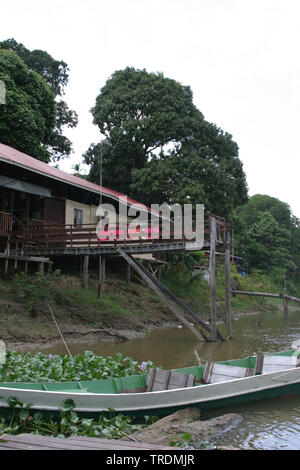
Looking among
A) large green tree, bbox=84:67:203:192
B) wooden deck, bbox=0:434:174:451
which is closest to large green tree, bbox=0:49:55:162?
large green tree, bbox=84:67:203:192

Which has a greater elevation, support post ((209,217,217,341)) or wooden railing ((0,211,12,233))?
wooden railing ((0,211,12,233))

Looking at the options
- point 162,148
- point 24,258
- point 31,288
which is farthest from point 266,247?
point 31,288

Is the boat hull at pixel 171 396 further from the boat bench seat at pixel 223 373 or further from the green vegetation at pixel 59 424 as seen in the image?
the boat bench seat at pixel 223 373

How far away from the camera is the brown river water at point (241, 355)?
679 cm

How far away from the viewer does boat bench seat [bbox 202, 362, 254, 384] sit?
845cm

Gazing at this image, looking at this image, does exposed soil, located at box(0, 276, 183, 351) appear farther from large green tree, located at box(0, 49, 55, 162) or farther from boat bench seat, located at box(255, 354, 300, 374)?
large green tree, located at box(0, 49, 55, 162)

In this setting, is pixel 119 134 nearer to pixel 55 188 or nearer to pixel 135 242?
pixel 55 188

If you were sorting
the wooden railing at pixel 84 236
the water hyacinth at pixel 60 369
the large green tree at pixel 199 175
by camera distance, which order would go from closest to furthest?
the water hyacinth at pixel 60 369, the wooden railing at pixel 84 236, the large green tree at pixel 199 175

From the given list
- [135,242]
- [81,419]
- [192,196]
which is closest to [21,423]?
[81,419]

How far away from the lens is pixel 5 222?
17.9m

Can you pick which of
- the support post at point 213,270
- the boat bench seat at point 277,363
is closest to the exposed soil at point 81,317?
the support post at point 213,270

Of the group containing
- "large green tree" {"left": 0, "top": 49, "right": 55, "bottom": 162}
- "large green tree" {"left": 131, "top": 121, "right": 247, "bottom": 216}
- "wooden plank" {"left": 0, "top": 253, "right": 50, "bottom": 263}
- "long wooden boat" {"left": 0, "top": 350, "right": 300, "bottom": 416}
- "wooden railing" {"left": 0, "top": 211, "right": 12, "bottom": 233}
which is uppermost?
"large green tree" {"left": 0, "top": 49, "right": 55, "bottom": 162}

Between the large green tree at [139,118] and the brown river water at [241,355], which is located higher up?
the large green tree at [139,118]

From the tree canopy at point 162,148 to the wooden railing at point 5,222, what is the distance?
461 inches
